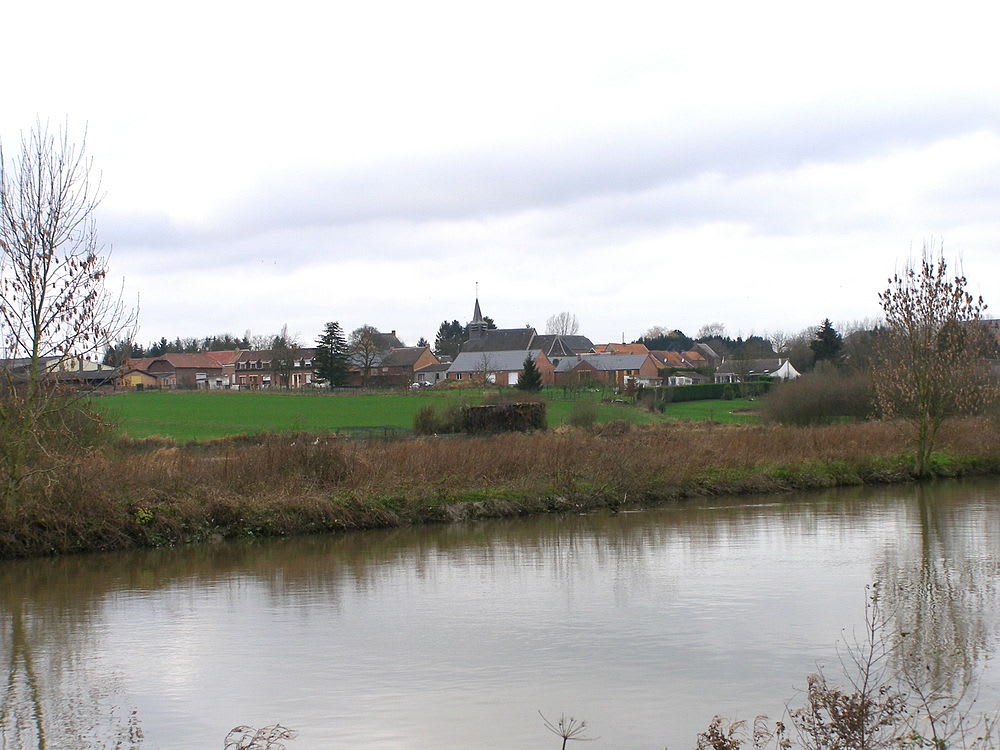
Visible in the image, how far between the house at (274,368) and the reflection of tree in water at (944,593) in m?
71.1

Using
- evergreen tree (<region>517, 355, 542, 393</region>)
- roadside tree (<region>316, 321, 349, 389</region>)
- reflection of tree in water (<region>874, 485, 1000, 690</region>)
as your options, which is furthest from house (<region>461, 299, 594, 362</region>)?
reflection of tree in water (<region>874, 485, 1000, 690</region>)

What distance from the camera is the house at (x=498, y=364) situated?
109 meters

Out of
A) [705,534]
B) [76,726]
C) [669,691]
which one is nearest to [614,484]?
[705,534]

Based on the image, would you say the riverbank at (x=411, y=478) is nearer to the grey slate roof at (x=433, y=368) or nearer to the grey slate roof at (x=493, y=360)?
the grey slate roof at (x=493, y=360)

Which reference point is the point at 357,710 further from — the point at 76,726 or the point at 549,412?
the point at 549,412

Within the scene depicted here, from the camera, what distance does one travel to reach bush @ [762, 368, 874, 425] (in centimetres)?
4166

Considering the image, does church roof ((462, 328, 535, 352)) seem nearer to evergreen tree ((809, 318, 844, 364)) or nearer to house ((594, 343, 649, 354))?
house ((594, 343, 649, 354))

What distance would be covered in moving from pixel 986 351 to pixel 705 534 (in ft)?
62.1

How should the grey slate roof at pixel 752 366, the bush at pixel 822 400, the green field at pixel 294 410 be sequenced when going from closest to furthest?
the bush at pixel 822 400, the green field at pixel 294 410, the grey slate roof at pixel 752 366

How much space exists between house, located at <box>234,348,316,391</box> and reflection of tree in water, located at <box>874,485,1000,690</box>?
233 feet

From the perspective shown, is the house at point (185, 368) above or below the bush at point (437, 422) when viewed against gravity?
above

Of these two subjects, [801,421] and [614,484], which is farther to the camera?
[801,421]

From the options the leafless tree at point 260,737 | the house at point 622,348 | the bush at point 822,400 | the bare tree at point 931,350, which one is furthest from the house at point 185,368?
the leafless tree at point 260,737

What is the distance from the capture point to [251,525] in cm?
2072
